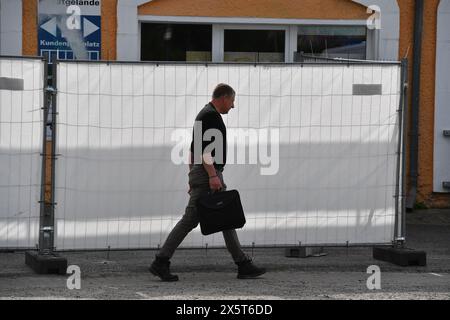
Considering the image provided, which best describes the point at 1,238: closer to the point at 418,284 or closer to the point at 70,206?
the point at 70,206

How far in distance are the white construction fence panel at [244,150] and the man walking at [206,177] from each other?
626 mm

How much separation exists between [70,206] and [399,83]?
3.38 m

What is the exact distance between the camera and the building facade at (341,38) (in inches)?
578

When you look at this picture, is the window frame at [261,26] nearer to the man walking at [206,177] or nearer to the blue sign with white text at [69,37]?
the blue sign with white text at [69,37]

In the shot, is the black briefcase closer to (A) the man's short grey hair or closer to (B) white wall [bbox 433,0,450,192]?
(A) the man's short grey hair

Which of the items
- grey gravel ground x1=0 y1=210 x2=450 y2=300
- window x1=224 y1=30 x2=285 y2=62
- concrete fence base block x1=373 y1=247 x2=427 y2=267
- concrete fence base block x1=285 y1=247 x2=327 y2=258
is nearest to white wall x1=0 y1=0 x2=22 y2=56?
window x1=224 y1=30 x2=285 y2=62

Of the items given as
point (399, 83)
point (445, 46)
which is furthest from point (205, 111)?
point (445, 46)

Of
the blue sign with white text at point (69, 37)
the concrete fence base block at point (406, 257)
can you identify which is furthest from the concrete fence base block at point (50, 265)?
the blue sign with white text at point (69, 37)

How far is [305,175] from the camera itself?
10367 millimetres

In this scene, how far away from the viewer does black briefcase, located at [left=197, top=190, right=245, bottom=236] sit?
9344mm

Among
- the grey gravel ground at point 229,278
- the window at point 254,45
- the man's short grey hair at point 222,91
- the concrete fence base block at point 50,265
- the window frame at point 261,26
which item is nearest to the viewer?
the grey gravel ground at point 229,278

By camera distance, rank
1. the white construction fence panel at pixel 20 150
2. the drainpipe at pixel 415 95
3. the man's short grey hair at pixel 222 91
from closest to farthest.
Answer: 1. the man's short grey hair at pixel 222 91
2. the white construction fence panel at pixel 20 150
3. the drainpipe at pixel 415 95

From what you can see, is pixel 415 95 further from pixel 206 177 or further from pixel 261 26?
pixel 206 177

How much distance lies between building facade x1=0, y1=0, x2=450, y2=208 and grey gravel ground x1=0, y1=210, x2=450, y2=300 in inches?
115
